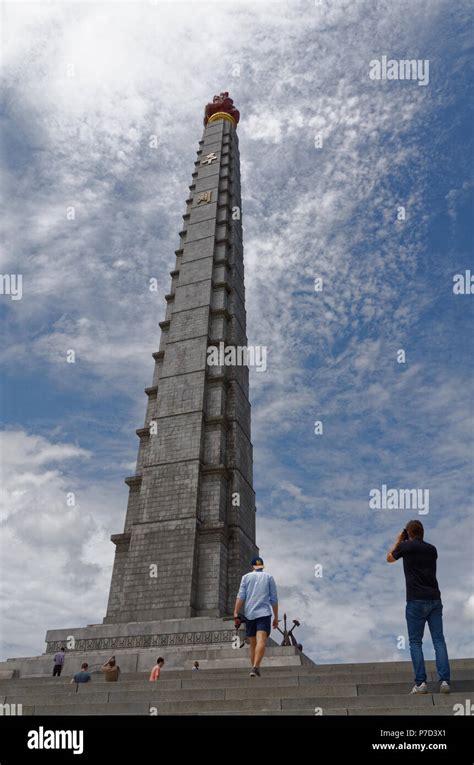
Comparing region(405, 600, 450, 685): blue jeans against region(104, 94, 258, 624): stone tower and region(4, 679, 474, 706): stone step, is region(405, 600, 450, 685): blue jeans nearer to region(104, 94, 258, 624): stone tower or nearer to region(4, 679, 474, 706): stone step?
region(4, 679, 474, 706): stone step

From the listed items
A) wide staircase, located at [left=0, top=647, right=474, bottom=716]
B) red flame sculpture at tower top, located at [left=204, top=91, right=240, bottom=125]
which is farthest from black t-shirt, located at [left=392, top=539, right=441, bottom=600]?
red flame sculpture at tower top, located at [left=204, top=91, right=240, bottom=125]

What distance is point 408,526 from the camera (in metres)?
7.99

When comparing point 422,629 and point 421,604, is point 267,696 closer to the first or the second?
point 422,629

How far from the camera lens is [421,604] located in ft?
24.6

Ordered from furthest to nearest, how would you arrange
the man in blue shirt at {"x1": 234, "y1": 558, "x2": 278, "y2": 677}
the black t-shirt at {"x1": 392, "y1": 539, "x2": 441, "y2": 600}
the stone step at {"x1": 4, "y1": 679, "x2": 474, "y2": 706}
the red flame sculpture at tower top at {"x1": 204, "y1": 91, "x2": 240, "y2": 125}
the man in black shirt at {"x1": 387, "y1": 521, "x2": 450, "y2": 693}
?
the red flame sculpture at tower top at {"x1": 204, "y1": 91, "x2": 240, "y2": 125} < the man in blue shirt at {"x1": 234, "y1": 558, "x2": 278, "y2": 677} < the stone step at {"x1": 4, "y1": 679, "x2": 474, "y2": 706} < the black t-shirt at {"x1": 392, "y1": 539, "x2": 441, "y2": 600} < the man in black shirt at {"x1": 387, "y1": 521, "x2": 450, "y2": 693}

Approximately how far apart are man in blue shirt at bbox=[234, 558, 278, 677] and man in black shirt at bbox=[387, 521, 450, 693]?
2.43m

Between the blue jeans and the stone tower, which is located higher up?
the stone tower

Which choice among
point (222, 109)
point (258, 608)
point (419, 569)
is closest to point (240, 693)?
point (258, 608)

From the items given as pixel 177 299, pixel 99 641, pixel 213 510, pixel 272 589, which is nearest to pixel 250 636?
pixel 272 589

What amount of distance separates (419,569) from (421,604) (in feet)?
1.35

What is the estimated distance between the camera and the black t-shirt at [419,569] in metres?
7.52

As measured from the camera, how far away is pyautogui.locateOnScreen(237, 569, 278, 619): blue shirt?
31.0 ft
